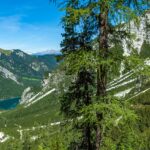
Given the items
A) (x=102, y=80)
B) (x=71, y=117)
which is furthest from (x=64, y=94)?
(x=102, y=80)

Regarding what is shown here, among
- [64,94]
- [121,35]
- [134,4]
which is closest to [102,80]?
[121,35]

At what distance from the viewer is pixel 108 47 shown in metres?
19.6

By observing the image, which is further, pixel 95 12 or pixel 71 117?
pixel 71 117

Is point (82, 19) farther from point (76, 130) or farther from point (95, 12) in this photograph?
point (76, 130)

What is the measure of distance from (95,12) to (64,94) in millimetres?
7094

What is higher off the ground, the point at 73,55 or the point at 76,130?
the point at 73,55

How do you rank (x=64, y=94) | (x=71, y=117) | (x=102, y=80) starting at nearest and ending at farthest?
(x=102, y=80)
(x=71, y=117)
(x=64, y=94)

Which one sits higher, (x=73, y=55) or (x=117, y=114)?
(x=73, y=55)

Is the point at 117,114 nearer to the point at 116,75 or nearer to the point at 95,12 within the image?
the point at 116,75

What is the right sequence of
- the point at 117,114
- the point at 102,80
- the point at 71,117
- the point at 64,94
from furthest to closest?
the point at 64,94 → the point at 71,117 → the point at 102,80 → the point at 117,114

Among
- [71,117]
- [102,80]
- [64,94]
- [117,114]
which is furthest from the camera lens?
[64,94]

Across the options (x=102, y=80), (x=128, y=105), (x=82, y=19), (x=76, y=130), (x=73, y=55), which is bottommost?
(x=76, y=130)

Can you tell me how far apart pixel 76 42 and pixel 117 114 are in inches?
261

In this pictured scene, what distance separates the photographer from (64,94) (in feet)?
80.3
